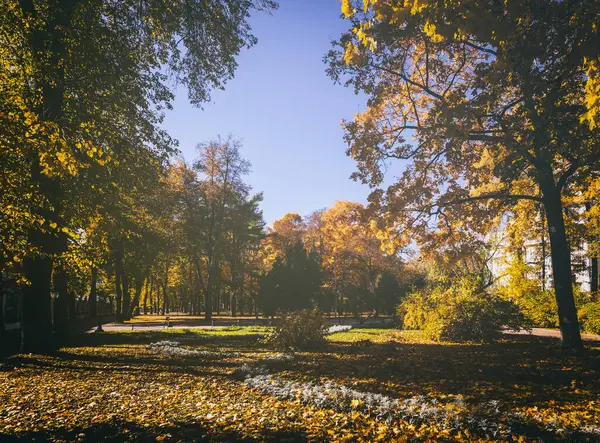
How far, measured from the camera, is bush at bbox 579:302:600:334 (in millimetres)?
15344

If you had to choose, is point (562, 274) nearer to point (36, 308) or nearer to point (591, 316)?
point (591, 316)

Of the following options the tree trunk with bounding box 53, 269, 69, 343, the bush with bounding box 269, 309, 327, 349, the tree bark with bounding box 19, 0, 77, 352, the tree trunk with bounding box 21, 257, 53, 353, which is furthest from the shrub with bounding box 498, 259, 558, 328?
the tree trunk with bounding box 53, 269, 69, 343

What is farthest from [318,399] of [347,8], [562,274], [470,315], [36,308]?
[36,308]

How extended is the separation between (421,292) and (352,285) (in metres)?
25.9

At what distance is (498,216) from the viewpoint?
46.6 ft

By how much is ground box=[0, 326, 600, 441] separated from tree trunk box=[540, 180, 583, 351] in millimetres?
1059

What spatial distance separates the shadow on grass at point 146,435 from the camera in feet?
14.2

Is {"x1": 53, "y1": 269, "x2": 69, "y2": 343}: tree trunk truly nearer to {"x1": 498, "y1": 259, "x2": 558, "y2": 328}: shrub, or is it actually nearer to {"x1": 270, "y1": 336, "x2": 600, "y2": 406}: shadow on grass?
{"x1": 270, "y1": 336, "x2": 600, "y2": 406}: shadow on grass

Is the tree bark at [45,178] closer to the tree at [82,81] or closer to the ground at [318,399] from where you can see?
the tree at [82,81]

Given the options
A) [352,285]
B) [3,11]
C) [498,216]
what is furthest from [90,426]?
[352,285]

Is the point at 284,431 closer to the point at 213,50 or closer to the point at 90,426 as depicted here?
the point at 90,426

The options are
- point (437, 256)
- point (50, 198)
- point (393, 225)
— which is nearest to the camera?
point (50, 198)

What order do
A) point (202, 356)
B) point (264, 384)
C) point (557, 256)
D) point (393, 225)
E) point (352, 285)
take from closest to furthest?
point (264, 384) < point (557, 256) < point (202, 356) < point (393, 225) < point (352, 285)

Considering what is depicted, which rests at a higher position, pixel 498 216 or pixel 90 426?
pixel 498 216
